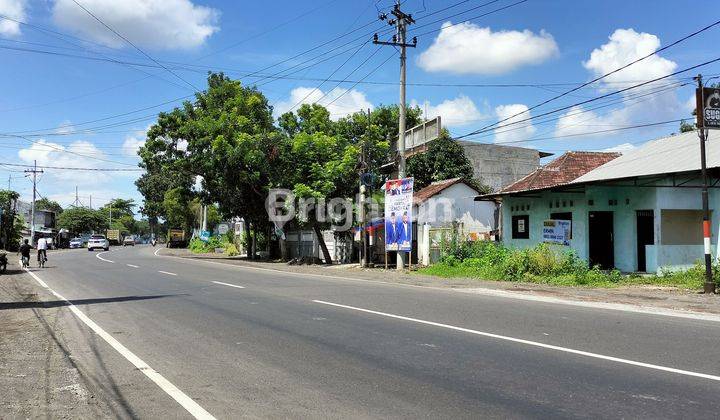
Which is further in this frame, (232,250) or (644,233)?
(232,250)

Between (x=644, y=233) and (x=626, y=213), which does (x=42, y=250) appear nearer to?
(x=626, y=213)

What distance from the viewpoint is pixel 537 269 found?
66.7ft

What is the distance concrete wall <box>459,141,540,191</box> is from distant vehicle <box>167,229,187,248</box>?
4994 cm

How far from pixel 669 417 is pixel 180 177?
3573cm

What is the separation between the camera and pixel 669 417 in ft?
16.2

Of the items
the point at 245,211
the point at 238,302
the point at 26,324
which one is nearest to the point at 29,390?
the point at 26,324

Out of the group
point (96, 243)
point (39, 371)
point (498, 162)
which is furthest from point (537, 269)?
point (96, 243)

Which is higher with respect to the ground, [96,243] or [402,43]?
[402,43]

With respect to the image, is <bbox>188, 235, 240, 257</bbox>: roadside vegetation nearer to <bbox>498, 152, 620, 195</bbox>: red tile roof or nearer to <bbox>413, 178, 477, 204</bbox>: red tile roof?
<bbox>413, 178, 477, 204</bbox>: red tile roof

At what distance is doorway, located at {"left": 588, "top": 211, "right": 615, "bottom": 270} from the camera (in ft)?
71.8

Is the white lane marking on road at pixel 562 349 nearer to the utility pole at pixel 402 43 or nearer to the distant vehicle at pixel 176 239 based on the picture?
the utility pole at pixel 402 43

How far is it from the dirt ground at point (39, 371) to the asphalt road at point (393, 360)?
197mm

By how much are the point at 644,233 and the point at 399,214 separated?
9.80 metres

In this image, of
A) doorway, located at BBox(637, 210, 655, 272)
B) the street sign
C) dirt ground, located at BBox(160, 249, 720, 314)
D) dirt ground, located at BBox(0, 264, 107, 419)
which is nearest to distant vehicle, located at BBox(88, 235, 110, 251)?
dirt ground, located at BBox(160, 249, 720, 314)
